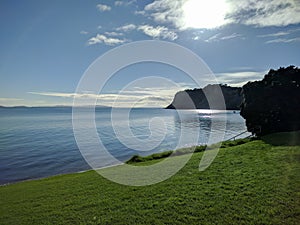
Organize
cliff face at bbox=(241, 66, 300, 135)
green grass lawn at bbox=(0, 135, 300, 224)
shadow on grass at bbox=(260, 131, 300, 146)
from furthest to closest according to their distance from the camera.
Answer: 1. cliff face at bbox=(241, 66, 300, 135)
2. shadow on grass at bbox=(260, 131, 300, 146)
3. green grass lawn at bbox=(0, 135, 300, 224)

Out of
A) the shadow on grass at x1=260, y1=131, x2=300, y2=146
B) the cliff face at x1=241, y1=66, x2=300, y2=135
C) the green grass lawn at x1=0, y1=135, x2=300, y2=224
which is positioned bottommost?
the green grass lawn at x1=0, y1=135, x2=300, y2=224

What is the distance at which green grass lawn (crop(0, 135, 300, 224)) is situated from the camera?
8.41 meters

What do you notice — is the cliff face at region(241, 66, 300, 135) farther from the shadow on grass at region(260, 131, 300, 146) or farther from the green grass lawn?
the green grass lawn

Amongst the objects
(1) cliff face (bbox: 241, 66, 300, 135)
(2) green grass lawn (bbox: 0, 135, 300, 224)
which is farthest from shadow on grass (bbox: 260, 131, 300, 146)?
(2) green grass lawn (bbox: 0, 135, 300, 224)

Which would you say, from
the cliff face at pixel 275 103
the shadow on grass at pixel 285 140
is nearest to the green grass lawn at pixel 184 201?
the shadow on grass at pixel 285 140

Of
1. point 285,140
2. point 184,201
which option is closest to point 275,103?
point 285,140

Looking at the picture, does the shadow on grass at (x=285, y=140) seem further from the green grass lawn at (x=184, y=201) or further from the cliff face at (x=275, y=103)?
the green grass lawn at (x=184, y=201)

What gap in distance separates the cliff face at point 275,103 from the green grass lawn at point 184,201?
809 inches

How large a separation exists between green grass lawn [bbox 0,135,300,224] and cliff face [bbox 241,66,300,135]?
67.4ft

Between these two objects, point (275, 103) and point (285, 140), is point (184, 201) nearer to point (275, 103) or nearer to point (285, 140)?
point (285, 140)

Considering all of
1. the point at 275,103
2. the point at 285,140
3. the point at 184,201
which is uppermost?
the point at 275,103

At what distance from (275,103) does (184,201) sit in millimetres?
29209

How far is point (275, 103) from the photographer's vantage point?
3278 cm

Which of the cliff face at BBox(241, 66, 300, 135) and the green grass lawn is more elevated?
the cliff face at BBox(241, 66, 300, 135)
